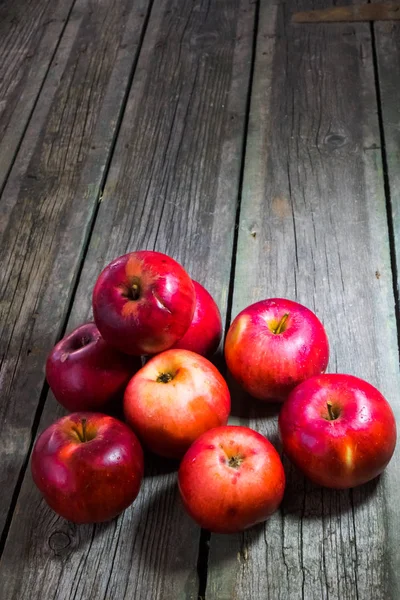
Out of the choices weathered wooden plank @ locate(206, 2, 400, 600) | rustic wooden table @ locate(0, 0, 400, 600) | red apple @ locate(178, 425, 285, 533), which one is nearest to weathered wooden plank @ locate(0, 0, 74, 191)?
rustic wooden table @ locate(0, 0, 400, 600)

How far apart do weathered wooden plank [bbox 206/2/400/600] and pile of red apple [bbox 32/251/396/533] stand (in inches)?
2.7

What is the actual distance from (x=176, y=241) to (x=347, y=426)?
740mm

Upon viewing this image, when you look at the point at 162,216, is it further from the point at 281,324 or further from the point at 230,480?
the point at 230,480

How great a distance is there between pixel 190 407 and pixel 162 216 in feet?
2.40

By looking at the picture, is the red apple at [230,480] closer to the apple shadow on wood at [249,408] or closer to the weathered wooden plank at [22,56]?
the apple shadow on wood at [249,408]

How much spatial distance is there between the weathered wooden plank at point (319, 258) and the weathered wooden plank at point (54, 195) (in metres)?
0.42

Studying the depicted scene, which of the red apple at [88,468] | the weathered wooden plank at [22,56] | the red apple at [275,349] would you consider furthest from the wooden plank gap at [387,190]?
the weathered wooden plank at [22,56]

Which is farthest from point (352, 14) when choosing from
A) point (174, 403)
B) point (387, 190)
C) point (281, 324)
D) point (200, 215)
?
point (174, 403)

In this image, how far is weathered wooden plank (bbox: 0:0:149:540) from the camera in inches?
A: 55.5

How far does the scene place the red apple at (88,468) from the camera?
1070 millimetres

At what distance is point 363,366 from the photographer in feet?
4.44

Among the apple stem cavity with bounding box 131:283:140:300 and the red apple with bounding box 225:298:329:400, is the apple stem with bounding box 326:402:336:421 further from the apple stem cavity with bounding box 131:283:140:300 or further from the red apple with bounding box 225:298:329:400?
the apple stem cavity with bounding box 131:283:140:300

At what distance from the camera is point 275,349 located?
1.21 meters

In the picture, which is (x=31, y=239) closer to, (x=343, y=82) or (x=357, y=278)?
(x=357, y=278)
